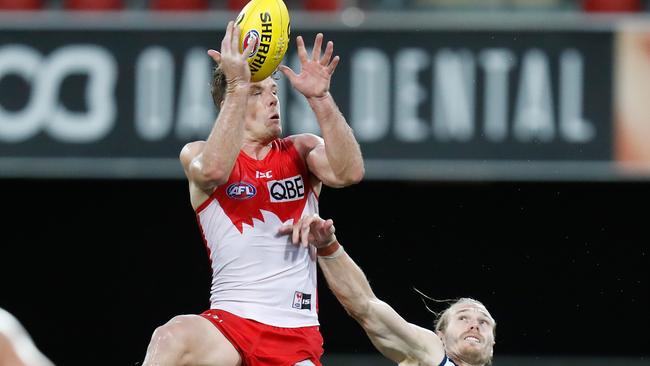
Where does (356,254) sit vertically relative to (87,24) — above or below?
below

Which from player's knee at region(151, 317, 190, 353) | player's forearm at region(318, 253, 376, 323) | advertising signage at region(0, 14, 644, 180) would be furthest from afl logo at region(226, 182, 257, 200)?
advertising signage at region(0, 14, 644, 180)

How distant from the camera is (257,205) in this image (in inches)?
187

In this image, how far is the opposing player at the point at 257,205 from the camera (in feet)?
15.0

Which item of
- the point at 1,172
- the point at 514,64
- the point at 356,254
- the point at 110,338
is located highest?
the point at 514,64

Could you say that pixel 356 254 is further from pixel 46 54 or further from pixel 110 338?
pixel 46 54

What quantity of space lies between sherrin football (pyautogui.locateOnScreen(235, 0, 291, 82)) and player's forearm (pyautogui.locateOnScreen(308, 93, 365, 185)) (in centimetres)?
22

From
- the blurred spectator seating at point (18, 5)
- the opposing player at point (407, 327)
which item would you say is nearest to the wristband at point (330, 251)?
the opposing player at point (407, 327)

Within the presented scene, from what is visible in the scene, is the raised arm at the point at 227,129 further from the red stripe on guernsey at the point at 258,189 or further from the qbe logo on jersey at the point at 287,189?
Result: the qbe logo on jersey at the point at 287,189

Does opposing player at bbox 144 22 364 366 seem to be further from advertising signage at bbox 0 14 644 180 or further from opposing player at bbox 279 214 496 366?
advertising signage at bbox 0 14 644 180

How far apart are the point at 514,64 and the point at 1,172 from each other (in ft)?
9.73

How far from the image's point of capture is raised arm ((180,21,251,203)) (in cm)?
452

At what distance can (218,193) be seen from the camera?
474 cm


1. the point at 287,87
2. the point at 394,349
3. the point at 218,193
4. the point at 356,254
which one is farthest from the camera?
the point at 356,254

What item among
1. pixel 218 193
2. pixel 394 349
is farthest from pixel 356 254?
pixel 218 193
